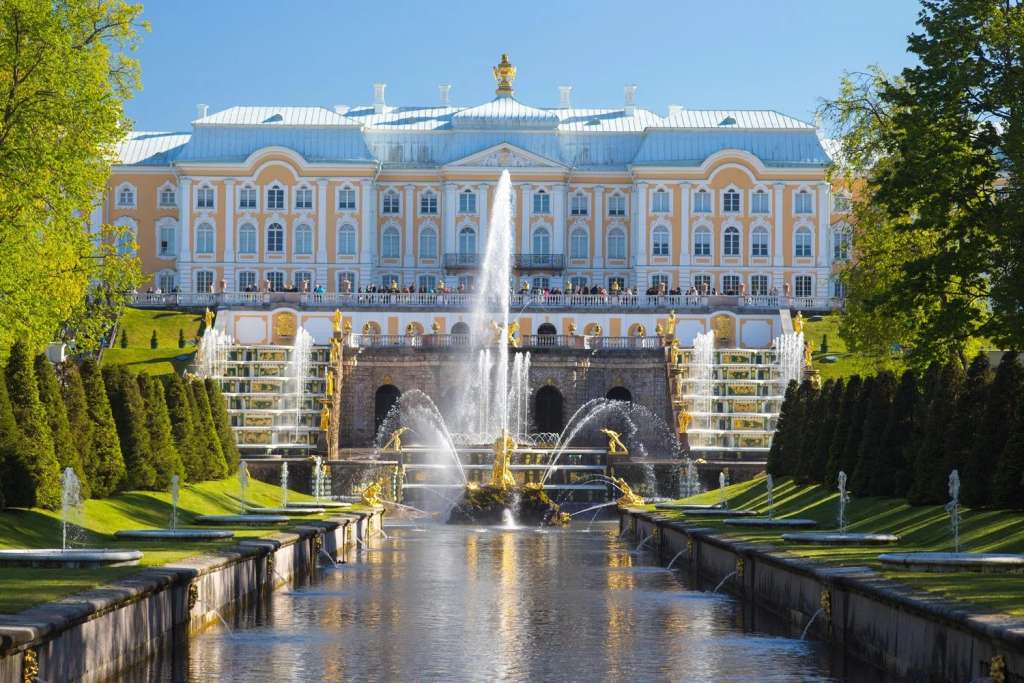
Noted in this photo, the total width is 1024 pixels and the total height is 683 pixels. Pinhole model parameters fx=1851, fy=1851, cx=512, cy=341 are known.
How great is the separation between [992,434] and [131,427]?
47.6 ft

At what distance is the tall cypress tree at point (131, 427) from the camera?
30750 mm

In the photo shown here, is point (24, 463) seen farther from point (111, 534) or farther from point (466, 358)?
point (466, 358)

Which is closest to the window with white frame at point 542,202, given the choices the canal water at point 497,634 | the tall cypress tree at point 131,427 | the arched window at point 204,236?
the arched window at point 204,236

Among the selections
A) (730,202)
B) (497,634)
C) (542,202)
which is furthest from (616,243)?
(497,634)

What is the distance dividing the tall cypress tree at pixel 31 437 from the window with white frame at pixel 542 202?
7110 cm

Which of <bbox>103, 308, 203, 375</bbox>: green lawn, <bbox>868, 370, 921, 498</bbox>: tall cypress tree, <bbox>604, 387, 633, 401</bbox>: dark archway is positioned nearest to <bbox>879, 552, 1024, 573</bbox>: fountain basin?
<bbox>868, 370, 921, 498</bbox>: tall cypress tree

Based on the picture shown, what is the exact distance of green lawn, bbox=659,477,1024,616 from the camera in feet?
52.1

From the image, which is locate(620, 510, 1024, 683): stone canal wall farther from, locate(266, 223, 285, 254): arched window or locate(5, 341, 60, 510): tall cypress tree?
locate(266, 223, 285, 254): arched window

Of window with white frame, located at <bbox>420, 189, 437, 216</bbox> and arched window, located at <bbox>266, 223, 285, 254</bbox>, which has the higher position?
window with white frame, located at <bbox>420, 189, 437, 216</bbox>

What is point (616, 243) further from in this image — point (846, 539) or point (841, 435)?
point (846, 539)

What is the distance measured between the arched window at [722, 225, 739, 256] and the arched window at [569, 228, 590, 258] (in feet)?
23.6

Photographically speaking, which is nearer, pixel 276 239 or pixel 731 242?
pixel 276 239

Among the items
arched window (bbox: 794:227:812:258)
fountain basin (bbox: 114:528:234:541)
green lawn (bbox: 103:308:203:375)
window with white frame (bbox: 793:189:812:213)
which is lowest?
fountain basin (bbox: 114:528:234:541)

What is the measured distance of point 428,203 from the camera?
97.4 m
